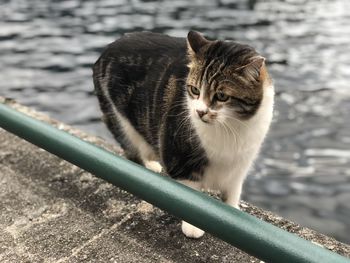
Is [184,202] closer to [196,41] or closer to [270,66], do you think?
[196,41]

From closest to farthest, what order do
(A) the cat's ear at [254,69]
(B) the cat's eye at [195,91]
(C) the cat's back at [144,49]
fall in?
(A) the cat's ear at [254,69], (B) the cat's eye at [195,91], (C) the cat's back at [144,49]

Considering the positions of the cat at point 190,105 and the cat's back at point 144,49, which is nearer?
the cat at point 190,105

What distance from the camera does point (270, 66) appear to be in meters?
6.61

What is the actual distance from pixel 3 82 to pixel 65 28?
6.06ft

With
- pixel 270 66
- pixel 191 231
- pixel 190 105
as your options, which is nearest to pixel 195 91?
pixel 190 105

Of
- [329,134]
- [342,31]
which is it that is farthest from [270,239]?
[342,31]

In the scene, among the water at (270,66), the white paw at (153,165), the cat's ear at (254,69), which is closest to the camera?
the cat's ear at (254,69)

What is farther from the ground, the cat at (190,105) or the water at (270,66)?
the cat at (190,105)

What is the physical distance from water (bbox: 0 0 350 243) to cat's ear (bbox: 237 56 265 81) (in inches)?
88.3

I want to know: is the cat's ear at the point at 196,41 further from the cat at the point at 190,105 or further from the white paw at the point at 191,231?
the white paw at the point at 191,231

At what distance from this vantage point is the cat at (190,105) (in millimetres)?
2393

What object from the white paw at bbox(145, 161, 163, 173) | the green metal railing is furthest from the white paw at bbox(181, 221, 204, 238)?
the white paw at bbox(145, 161, 163, 173)

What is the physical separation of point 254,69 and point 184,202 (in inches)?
28.6

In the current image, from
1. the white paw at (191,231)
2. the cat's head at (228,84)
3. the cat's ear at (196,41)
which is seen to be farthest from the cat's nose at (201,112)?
the white paw at (191,231)
